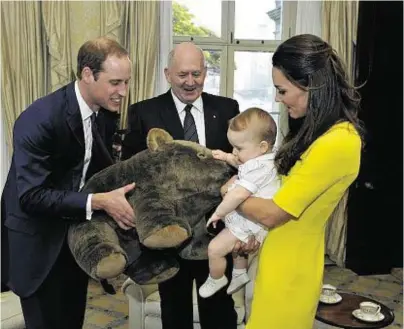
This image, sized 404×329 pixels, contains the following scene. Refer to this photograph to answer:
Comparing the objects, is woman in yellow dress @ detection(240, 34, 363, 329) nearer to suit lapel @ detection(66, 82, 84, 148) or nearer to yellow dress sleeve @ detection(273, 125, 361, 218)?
yellow dress sleeve @ detection(273, 125, 361, 218)

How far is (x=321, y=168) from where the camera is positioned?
4.64 feet

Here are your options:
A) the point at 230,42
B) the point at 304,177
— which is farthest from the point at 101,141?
the point at 230,42

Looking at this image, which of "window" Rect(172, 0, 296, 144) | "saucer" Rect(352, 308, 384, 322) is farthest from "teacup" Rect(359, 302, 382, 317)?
"window" Rect(172, 0, 296, 144)

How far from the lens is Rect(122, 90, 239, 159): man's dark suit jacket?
2.38 meters

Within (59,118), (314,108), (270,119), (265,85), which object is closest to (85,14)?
(265,85)

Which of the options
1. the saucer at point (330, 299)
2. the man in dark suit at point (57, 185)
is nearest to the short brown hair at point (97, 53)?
the man in dark suit at point (57, 185)

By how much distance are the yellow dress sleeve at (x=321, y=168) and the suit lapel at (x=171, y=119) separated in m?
1.04

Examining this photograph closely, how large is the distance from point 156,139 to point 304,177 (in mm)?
640

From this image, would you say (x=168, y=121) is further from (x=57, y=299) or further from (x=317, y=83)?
(x=317, y=83)

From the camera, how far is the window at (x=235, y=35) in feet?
14.3

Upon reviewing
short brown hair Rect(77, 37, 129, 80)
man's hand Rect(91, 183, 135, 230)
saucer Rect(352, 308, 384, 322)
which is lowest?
saucer Rect(352, 308, 384, 322)

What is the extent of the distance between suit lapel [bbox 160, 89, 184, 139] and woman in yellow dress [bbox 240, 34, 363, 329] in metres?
0.91

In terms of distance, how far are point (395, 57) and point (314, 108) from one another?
10.6 feet

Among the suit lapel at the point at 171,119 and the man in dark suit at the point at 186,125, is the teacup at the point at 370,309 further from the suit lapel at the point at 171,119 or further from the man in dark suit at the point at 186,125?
the suit lapel at the point at 171,119
